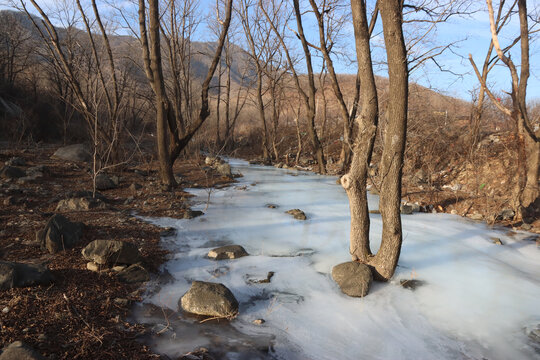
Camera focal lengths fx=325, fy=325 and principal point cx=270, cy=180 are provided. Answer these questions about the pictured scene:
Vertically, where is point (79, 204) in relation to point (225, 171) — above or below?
below

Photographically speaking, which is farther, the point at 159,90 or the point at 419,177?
the point at 419,177

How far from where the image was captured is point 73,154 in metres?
10.7

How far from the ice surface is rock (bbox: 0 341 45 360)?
76 cm

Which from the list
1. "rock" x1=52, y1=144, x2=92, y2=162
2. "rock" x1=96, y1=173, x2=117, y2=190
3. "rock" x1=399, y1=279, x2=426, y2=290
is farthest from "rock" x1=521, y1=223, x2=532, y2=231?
"rock" x1=52, y1=144, x2=92, y2=162

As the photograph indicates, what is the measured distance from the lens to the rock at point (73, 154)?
10.6m

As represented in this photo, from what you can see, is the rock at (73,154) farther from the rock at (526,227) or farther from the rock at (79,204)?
the rock at (526,227)

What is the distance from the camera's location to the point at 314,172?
12.6 metres

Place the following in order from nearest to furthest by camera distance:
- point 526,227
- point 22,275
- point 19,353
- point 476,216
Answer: point 19,353 → point 22,275 → point 526,227 → point 476,216

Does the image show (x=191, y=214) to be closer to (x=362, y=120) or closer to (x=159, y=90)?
(x=159, y=90)

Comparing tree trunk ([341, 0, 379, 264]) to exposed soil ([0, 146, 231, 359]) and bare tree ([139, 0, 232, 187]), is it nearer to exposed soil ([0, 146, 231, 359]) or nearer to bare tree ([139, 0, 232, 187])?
exposed soil ([0, 146, 231, 359])

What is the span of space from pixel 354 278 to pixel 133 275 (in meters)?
2.29

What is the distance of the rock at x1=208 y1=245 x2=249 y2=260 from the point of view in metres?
4.10

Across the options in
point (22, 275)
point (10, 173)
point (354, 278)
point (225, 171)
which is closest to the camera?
point (22, 275)

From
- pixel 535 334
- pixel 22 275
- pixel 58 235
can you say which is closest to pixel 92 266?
pixel 22 275
